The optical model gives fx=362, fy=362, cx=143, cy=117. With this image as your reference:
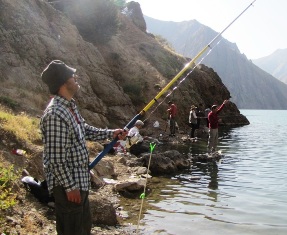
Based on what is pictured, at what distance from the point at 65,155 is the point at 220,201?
7.76 metres

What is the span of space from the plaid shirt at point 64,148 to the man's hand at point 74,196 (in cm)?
4

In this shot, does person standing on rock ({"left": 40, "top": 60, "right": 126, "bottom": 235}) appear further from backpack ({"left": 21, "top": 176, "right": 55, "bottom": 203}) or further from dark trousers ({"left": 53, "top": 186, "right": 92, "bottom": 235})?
backpack ({"left": 21, "top": 176, "right": 55, "bottom": 203})

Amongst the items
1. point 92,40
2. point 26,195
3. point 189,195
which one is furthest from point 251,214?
point 92,40

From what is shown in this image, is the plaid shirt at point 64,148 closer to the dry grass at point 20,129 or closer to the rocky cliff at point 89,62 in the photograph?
the dry grass at point 20,129

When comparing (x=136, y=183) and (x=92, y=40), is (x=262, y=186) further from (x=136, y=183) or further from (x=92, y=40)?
(x=92, y=40)

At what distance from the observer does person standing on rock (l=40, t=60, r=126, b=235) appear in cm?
407

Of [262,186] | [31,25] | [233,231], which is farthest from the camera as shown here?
[31,25]

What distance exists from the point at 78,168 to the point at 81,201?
1.30 ft

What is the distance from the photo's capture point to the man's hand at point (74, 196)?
4090mm

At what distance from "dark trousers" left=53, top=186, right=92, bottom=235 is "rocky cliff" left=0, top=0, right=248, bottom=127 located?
1384 centimetres

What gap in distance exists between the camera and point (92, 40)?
38656 millimetres

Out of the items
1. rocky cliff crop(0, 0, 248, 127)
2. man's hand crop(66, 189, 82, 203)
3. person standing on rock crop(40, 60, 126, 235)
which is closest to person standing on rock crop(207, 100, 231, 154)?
rocky cliff crop(0, 0, 248, 127)

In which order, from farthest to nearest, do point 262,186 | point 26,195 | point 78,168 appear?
point 262,186 < point 26,195 < point 78,168

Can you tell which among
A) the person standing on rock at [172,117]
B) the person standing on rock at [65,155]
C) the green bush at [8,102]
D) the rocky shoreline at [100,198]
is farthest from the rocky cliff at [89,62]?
the person standing on rock at [65,155]
